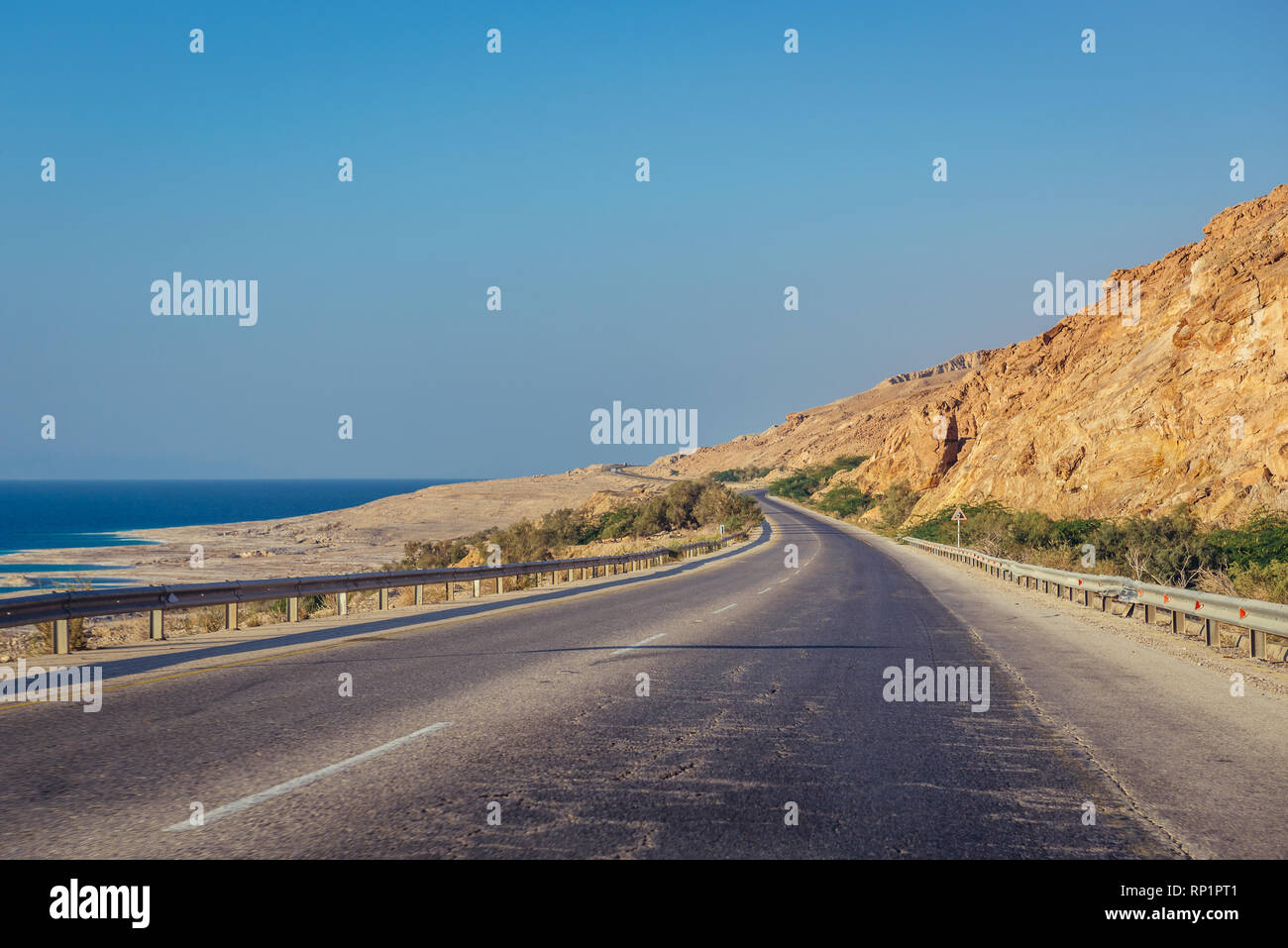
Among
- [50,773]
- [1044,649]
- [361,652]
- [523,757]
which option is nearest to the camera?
[50,773]

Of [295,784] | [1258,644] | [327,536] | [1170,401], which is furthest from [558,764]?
[327,536]

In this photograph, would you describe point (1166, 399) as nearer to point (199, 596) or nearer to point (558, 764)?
point (199, 596)

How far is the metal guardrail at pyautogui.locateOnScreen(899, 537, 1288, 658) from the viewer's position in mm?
11469

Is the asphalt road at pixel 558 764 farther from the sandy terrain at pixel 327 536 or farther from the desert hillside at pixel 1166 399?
the desert hillside at pixel 1166 399

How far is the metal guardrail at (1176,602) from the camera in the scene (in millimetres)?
11469

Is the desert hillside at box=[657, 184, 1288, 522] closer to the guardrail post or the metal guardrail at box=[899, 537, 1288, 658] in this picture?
the metal guardrail at box=[899, 537, 1288, 658]

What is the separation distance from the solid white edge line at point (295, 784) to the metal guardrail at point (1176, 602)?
33.2ft

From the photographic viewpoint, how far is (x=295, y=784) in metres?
5.88
